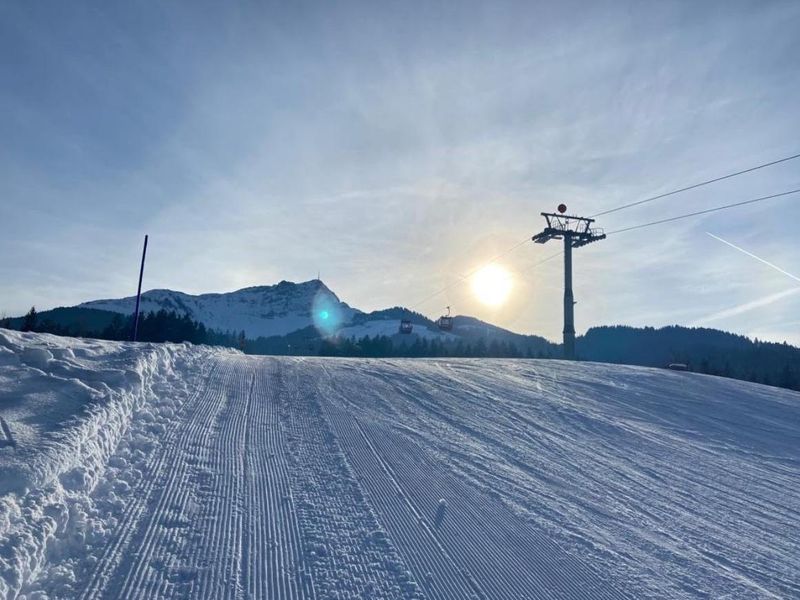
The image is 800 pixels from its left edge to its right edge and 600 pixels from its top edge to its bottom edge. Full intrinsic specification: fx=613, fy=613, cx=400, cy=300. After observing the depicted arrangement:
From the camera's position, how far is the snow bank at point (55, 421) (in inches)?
218

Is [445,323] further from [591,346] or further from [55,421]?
[591,346]

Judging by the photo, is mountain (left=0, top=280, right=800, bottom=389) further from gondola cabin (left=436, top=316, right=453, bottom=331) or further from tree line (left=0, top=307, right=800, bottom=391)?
gondola cabin (left=436, top=316, right=453, bottom=331)

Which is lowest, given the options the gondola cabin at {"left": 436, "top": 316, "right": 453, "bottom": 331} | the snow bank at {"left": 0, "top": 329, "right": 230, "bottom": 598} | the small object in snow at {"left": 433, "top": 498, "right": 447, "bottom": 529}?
the small object in snow at {"left": 433, "top": 498, "right": 447, "bottom": 529}

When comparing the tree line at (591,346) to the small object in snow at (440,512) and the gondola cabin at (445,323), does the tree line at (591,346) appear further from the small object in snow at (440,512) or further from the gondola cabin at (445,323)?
the small object in snow at (440,512)

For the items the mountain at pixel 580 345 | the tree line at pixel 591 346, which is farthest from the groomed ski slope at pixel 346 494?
the mountain at pixel 580 345

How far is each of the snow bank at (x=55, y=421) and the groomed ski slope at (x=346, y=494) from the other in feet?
0.09

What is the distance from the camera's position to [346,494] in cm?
770

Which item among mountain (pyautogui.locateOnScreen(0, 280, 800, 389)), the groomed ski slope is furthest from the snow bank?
mountain (pyautogui.locateOnScreen(0, 280, 800, 389))

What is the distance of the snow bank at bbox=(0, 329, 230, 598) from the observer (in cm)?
554

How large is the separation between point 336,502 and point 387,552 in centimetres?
130

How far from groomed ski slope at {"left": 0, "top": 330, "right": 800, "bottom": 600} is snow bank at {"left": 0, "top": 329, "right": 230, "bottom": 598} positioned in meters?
0.03

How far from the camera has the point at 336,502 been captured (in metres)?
7.39

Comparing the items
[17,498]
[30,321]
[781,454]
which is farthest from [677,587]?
[30,321]

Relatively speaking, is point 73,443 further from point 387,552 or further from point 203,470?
point 387,552
